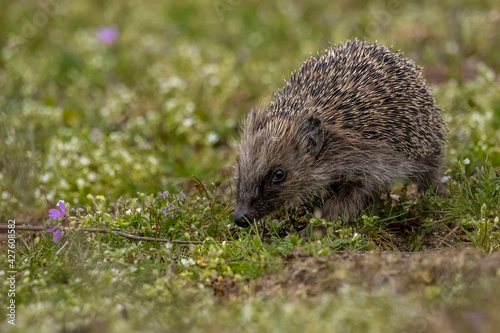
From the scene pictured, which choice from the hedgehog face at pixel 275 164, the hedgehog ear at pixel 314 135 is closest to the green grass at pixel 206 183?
the hedgehog face at pixel 275 164

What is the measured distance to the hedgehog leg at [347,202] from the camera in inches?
241

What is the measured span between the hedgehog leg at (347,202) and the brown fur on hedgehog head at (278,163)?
0.73 feet

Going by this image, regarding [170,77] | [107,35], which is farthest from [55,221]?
[107,35]

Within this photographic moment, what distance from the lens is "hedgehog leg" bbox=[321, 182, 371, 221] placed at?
6129 millimetres

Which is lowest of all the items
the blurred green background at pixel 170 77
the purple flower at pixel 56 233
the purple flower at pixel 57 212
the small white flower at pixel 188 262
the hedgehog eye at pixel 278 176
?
the small white flower at pixel 188 262

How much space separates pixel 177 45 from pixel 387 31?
12.3ft

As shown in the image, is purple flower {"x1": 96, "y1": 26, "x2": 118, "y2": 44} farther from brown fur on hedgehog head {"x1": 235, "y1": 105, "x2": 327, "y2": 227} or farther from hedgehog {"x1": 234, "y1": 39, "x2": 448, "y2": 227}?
brown fur on hedgehog head {"x1": 235, "y1": 105, "x2": 327, "y2": 227}

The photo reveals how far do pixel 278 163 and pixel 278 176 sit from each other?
4.7 inches

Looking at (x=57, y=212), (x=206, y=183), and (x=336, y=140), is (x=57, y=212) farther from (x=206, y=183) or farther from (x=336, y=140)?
(x=336, y=140)

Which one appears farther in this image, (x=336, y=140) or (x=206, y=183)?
(x=206, y=183)

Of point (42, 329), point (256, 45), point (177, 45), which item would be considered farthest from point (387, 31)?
point (42, 329)

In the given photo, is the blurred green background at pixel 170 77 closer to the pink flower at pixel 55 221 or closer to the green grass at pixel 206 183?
the green grass at pixel 206 183

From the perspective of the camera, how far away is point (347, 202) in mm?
6230

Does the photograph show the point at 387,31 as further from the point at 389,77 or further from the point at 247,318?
the point at 247,318
